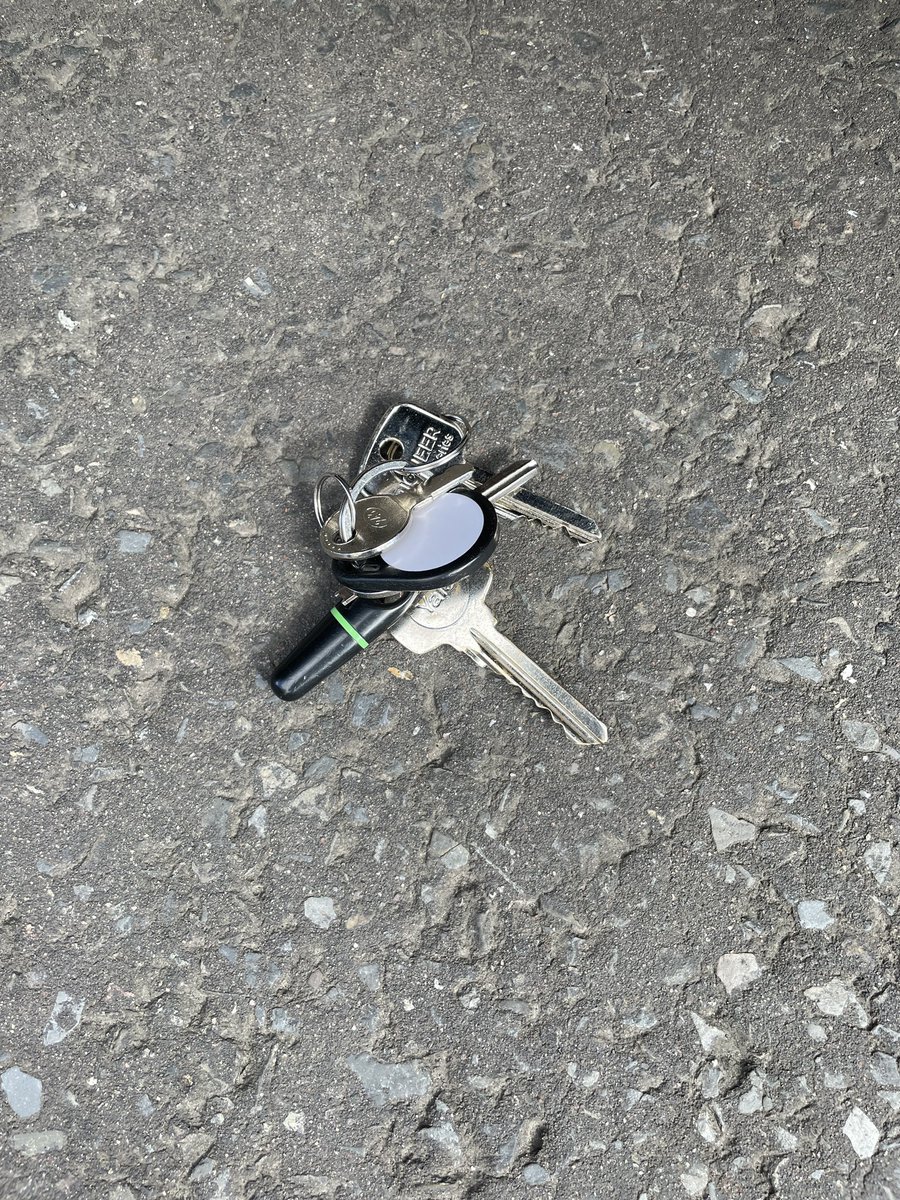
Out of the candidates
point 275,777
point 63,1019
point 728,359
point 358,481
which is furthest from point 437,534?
point 63,1019

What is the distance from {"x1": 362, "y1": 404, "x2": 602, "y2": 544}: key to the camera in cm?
212

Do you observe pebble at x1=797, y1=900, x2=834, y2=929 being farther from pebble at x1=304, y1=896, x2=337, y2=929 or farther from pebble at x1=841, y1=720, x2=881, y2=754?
pebble at x1=304, y1=896, x2=337, y2=929

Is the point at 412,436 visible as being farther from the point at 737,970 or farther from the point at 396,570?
the point at 737,970

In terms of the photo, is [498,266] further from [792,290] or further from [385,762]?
[385,762]

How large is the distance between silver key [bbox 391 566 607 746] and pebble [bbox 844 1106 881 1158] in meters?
0.81

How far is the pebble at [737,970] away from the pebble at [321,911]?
74 cm

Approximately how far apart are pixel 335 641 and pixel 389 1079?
808 millimetres

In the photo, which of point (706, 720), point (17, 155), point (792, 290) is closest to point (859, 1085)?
point (706, 720)

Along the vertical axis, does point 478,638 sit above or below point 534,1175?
above

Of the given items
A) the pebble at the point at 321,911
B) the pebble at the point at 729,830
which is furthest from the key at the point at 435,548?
the pebble at the point at 729,830

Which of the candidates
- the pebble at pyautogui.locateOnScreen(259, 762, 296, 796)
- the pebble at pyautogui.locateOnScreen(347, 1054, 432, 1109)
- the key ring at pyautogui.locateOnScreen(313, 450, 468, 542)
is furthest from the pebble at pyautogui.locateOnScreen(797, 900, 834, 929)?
the key ring at pyautogui.locateOnScreen(313, 450, 468, 542)

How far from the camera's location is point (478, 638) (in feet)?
6.75

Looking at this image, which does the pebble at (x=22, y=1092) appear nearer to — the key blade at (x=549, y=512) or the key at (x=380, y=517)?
the key at (x=380, y=517)

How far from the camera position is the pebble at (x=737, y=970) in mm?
1959
